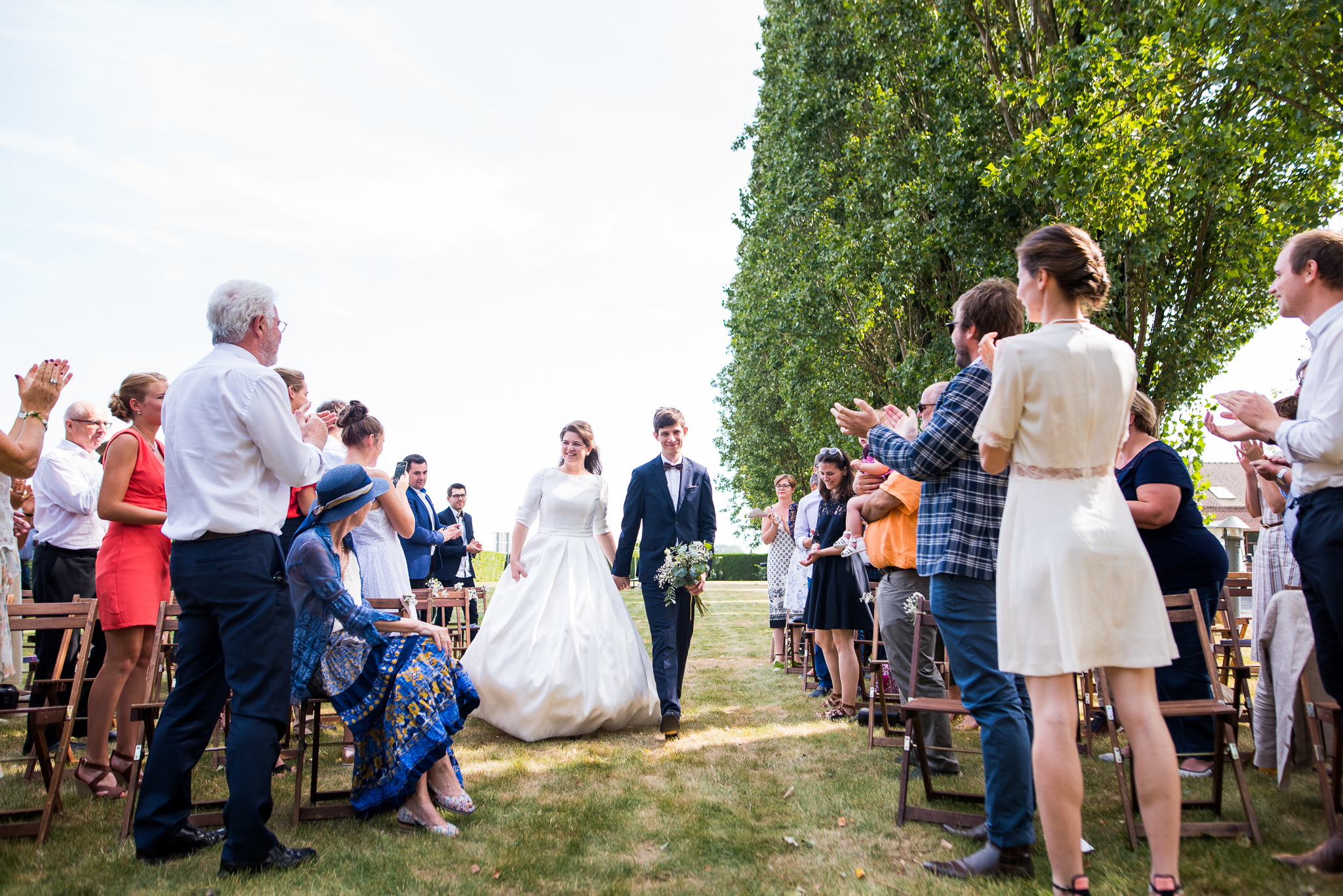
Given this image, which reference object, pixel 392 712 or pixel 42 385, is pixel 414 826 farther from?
pixel 42 385

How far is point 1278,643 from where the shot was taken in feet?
15.3

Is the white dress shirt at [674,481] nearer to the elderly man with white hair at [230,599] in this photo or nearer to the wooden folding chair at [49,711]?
the elderly man with white hair at [230,599]

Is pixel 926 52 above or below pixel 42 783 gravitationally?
above

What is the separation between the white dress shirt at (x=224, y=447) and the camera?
3.41 metres

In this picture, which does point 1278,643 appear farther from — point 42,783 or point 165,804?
point 42,783

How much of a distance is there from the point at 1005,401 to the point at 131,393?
14.5 feet

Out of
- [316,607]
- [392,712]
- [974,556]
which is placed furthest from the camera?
[316,607]

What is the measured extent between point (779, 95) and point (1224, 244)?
974 cm

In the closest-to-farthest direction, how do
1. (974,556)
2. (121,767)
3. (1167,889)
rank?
1. (1167,889)
2. (974,556)
3. (121,767)

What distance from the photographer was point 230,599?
336 centimetres

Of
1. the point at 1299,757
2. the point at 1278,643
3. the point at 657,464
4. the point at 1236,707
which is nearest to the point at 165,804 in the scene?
the point at 657,464

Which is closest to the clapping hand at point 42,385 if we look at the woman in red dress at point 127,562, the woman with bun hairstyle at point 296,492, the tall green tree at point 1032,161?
the woman in red dress at point 127,562

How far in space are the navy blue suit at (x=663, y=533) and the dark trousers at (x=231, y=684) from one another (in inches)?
133

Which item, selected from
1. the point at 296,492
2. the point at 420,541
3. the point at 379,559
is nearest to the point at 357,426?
A: the point at 296,492
